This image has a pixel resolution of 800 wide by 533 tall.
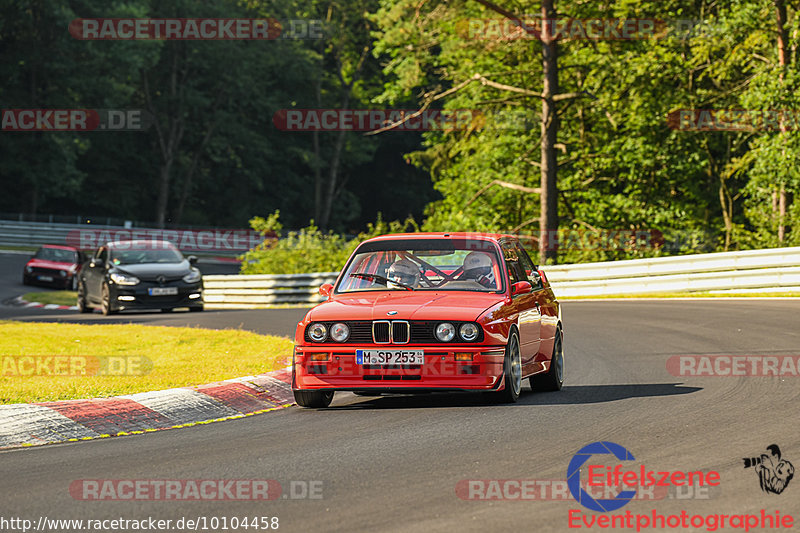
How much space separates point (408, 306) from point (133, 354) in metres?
5.84

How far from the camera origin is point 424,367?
923 cm

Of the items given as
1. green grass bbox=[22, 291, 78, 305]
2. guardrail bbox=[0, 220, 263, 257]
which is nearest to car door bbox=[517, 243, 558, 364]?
green grass bbox=[22, 291, 78, 305]

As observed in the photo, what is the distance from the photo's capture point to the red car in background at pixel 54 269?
4044 centimetres

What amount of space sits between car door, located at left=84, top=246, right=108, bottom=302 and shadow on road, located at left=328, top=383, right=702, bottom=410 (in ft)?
55.9

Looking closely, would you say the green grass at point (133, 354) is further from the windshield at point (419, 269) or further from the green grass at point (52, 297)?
the green grass at point (52, 297)

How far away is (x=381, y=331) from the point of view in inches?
369

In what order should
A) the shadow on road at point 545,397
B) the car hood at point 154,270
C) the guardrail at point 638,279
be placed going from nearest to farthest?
the shadow on road at point 545,397, the guardrail at point 638,279, the car hood at point 154,270

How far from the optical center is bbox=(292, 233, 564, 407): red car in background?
924 cm

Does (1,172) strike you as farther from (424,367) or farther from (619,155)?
(424,367)

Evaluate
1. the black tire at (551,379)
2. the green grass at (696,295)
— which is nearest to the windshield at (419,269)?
the black tire at (551,379)

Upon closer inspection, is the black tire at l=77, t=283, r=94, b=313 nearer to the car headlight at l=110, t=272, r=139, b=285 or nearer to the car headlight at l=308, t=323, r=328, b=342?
the car headlight at l=110, t=272, r=139, b=285

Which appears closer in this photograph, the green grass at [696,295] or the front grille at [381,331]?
the front grille at [381,331]

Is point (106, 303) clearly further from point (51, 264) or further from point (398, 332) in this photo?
point (398, 332)

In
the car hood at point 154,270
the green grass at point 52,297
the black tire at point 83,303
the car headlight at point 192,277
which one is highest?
the car hood at point 154,270
